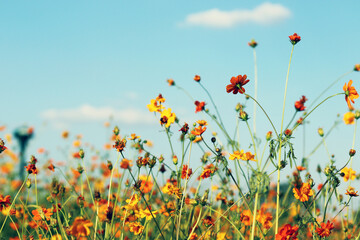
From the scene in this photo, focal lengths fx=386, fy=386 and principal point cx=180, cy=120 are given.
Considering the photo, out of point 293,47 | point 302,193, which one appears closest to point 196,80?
point 293,47

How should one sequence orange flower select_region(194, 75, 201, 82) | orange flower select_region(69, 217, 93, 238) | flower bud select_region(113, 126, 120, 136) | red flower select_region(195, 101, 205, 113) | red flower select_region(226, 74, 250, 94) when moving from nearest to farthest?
orange flower select_region(69, 217, 93, 238) → red flower select_region(226, 74, 250, 94) → flower bud select_region(113, 126, 120, 136) → red flower select_region(195, 101, 205, 113) → orange flower select_region(194, 75, 201, 82)

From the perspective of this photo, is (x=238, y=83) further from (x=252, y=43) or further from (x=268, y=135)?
(x=252, y=43)

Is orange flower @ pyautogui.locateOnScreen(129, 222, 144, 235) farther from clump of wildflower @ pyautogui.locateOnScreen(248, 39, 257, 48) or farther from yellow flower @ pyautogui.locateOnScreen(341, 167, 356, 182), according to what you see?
clump of wildflower @ pyautogui.locateOnScreen(248, 39, 257, 48)

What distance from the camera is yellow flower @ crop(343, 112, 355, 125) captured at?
178cm

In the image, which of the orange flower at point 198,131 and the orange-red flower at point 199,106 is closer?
the orange flower at point 198,131

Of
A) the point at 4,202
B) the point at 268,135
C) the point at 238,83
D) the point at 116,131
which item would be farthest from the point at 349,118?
the point at 4,202

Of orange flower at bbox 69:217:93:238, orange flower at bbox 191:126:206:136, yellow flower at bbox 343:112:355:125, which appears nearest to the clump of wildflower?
yellow flower at bbox 343:112:355:125

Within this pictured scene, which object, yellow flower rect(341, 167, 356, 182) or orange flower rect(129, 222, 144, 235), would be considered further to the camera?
yellow flower rect(341, 167, 356, 182)

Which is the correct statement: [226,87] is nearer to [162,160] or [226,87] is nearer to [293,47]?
[293,47]

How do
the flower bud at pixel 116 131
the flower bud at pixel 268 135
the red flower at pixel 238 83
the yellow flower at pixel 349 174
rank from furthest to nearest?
1. the yellow flower at pixel 349 174
2. the flower bud at pixel 116 131
3. the flower bud at pixel 268 135
4. the red flower at pixel 238 83

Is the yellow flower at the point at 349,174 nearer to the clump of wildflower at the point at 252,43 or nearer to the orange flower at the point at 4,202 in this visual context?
the clump of wildflower at the point at 252,43

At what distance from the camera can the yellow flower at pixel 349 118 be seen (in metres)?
1.78

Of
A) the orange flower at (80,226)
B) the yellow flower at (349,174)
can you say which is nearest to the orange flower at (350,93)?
the yellow flower at (349,174)

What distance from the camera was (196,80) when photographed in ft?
6.38
